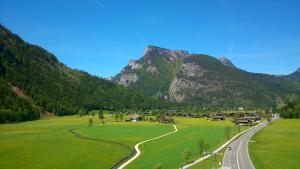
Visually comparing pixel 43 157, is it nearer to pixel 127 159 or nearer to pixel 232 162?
pixel 127 159

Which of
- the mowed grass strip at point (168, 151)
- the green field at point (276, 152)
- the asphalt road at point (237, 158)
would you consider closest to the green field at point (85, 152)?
the mowed grass strip at point (168, 151)

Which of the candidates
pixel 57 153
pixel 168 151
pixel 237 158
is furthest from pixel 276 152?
pixel 57 153

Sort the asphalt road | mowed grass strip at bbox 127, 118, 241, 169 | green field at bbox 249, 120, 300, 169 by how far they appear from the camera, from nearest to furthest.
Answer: the asphalt road → green field at bbox 249, 120, 300, 169 → mowed grass strip at bbox 127, 118, 241, 169

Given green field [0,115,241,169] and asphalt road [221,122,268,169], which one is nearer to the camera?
asphalt road [221,122,268,169]

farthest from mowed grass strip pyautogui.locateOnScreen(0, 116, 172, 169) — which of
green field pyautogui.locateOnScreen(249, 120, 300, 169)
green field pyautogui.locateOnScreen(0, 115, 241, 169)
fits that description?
green field pyautogui.locateOnScreen(249, 120, 300, 169)

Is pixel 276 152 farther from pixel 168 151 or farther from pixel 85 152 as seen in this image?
pixel 85 152

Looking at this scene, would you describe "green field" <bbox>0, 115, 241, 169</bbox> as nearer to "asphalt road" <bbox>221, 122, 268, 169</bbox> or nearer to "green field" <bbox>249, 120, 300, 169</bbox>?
"asphalt road" <bbox>221, 122, 268, 169</bbox>

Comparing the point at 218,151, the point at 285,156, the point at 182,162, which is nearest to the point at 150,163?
the point at 182,162

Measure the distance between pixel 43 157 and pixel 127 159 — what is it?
80.0ft

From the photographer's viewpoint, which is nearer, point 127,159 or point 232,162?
point 232,162

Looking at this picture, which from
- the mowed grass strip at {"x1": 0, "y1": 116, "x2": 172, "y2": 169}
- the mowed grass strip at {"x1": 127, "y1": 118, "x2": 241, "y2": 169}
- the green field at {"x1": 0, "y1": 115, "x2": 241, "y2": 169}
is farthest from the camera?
the green field at {"x1": 0, "y1": 115, "x2": 241, "y2": 169}

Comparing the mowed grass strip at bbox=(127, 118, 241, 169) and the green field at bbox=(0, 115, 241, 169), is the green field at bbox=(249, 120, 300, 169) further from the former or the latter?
the green field at bbox=(0, 115, 241, 169)

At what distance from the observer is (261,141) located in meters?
143

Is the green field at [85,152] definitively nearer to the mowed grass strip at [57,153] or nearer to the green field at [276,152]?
the mowed grass strip at [57,153]
